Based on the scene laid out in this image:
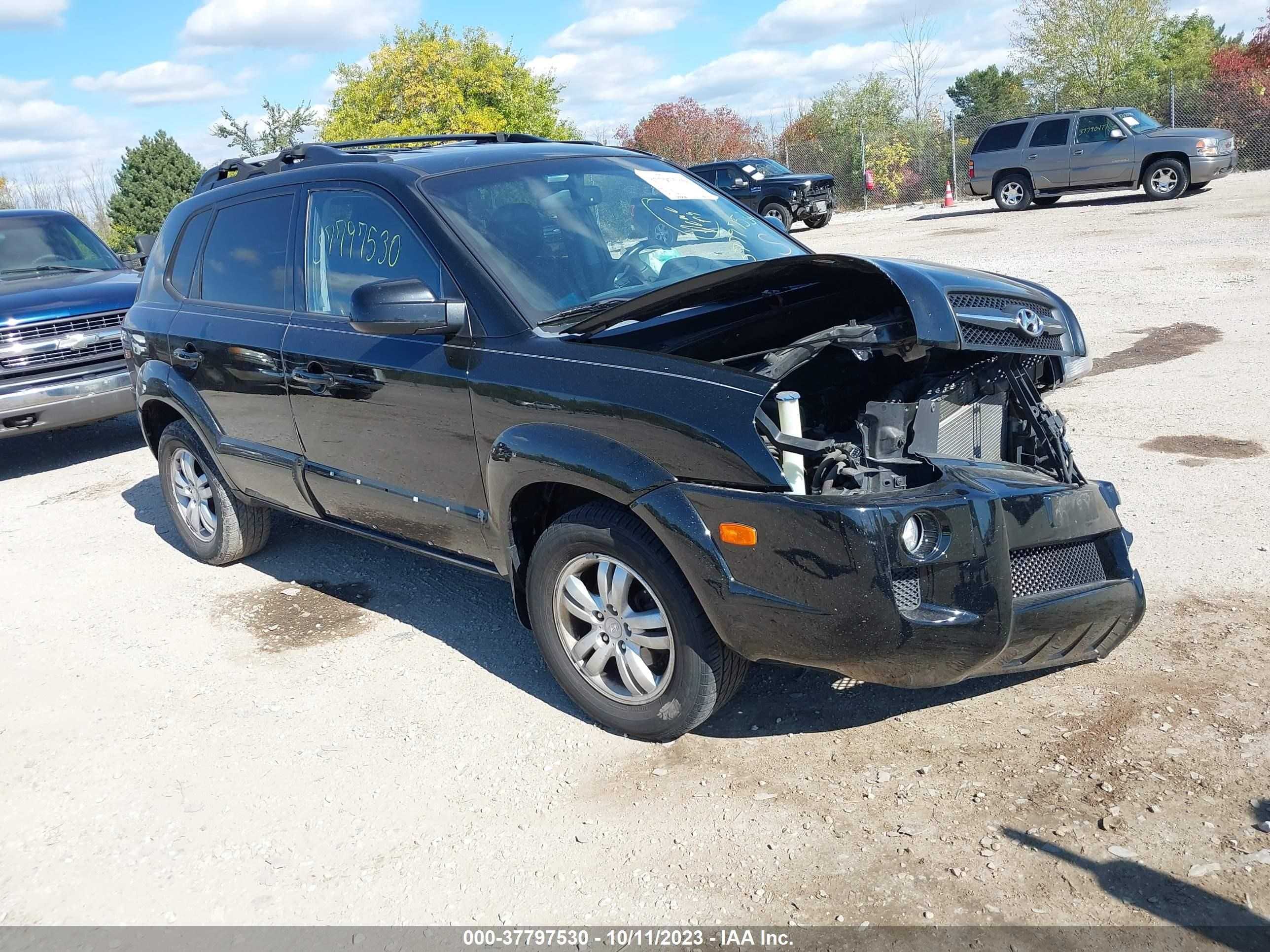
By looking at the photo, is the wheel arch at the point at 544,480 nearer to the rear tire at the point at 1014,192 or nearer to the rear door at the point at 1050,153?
the rear door at the point at 1050,153

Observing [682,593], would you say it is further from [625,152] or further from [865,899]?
[625,152]

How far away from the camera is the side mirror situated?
3.72 meters

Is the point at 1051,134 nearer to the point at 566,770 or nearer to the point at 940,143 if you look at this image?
the point at 940,143

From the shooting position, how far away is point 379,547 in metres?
6.08

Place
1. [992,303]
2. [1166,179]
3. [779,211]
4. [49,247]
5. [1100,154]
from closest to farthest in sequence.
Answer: [992,303], [49,247], [1166,179], [1100,154], [779,211]

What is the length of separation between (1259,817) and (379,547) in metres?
4.44

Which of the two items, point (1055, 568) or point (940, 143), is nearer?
point (1055, 568)

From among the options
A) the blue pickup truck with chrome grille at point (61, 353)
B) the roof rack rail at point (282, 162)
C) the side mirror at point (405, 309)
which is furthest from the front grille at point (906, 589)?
the blue pickup truck with chrome grille at point (61, 353)

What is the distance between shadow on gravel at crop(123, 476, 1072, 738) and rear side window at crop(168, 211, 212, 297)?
1.52 metres

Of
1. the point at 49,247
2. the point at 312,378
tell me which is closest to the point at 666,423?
the point at 312,378

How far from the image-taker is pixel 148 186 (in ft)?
89.3

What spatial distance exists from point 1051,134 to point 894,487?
829 inches

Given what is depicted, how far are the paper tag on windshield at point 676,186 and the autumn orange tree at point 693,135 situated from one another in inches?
1397

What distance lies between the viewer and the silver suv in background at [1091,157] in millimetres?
20562
